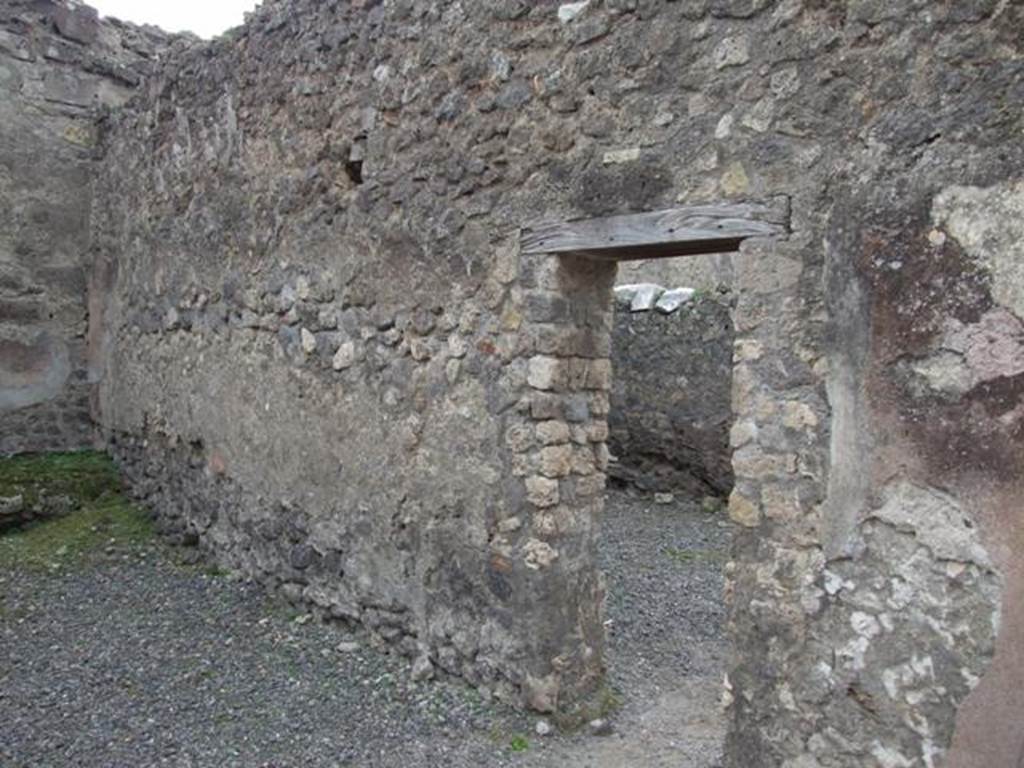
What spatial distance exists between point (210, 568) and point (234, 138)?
2628 mm

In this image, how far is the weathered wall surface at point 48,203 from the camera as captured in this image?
712cm

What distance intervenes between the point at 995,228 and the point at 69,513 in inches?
245

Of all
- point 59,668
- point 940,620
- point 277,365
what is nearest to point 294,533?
point 277,365

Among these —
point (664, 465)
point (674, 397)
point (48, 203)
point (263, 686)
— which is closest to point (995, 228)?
point (263, 686)

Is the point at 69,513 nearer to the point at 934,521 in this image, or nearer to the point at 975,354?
the point at 934,521

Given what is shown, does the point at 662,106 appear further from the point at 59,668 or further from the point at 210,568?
the point at 210,568

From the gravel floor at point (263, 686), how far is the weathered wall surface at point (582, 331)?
0.77ft

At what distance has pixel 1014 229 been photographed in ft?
7.45

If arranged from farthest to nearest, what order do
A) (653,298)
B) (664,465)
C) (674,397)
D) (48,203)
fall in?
(653,298)
(664,465)
(674,397)
(48,203)

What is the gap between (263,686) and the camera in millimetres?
4008

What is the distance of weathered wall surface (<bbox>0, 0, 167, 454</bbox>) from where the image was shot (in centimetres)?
712

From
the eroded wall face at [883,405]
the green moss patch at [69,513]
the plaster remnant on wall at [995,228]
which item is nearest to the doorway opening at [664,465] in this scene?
the eroded wall face at [883,405]

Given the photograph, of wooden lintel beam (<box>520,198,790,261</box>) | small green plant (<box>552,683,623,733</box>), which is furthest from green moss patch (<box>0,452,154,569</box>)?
wooden lintel beam (<box>520,198,790,261</box>)

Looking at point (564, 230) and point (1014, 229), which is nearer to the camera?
point (1014, 229)
